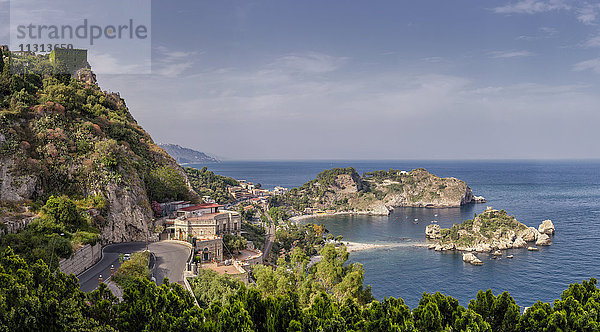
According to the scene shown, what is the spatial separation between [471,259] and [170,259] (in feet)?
155

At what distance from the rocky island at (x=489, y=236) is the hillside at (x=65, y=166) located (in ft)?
166

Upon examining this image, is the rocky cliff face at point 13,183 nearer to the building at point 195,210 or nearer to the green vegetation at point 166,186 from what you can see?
the green vegetation at point 166,186

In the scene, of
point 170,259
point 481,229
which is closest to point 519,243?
point 481,229

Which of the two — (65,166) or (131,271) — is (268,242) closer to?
(65,166)

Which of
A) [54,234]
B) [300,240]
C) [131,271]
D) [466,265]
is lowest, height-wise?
[466,265]

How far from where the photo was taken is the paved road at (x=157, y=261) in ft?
71.0

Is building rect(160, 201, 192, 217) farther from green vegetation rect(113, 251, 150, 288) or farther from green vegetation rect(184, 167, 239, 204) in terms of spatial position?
green vegetation rect(184, 167, 239, 204)

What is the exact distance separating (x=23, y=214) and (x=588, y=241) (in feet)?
276

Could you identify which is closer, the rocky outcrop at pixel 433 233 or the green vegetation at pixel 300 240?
the green vegetation at pixel 300 240

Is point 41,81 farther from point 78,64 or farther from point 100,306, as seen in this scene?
point 100,306

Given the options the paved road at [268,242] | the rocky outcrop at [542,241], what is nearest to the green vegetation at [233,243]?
the paved road at [268,242]

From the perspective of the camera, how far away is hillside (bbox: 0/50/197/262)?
27.3m

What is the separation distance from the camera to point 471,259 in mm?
56812

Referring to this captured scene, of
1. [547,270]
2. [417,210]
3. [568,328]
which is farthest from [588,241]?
[568,328]
